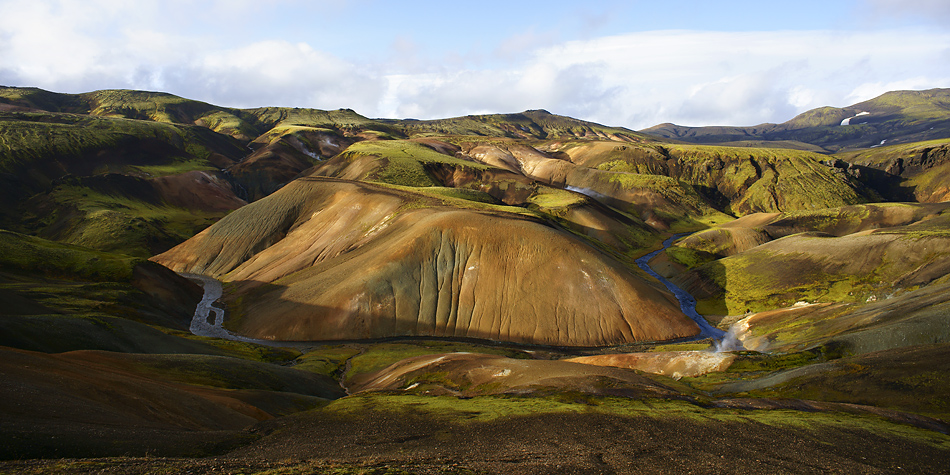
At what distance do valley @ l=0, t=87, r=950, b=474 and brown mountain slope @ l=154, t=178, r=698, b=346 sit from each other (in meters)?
0.44

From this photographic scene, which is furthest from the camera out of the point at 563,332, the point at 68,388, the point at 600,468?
Answer: the point at 563,332

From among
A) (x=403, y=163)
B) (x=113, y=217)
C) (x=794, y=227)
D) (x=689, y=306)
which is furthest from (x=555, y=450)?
(x=403, y=163)

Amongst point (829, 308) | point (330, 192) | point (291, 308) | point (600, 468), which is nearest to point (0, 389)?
point (600, 468)

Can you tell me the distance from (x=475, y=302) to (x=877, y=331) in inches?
2154

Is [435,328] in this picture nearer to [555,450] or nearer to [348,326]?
[348,326]

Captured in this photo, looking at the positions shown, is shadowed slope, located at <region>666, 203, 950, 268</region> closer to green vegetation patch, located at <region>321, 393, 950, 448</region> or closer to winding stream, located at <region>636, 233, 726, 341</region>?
winding stream, located at <region>636, 233, 726, 341</region>

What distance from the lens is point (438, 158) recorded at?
195250mm

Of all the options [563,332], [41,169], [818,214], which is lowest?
[563,332]

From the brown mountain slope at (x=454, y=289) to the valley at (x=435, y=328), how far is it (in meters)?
0.44

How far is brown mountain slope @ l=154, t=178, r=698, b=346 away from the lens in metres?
80.9

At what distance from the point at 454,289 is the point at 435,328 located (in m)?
8.25

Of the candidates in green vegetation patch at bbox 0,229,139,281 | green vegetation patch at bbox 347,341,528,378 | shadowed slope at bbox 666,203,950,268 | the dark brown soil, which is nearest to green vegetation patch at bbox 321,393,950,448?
the dark brown soil

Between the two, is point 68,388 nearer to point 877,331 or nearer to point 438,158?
point 877,331

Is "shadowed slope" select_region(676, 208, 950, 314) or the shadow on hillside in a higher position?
"shadowed slope" select_region(676, 208, 950, 314)
